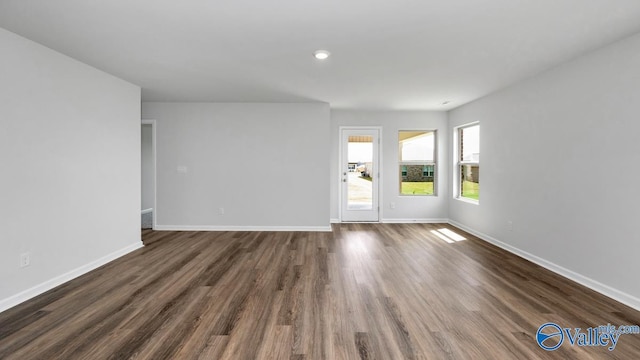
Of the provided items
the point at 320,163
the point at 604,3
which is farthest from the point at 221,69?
the point at 604,3

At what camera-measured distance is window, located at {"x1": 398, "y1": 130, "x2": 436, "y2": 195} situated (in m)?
6.40

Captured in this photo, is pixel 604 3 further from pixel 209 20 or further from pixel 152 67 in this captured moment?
pixel 152 67

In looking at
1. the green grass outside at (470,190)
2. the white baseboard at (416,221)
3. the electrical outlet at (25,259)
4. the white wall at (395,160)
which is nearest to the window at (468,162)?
the green grass outside at (470,190)

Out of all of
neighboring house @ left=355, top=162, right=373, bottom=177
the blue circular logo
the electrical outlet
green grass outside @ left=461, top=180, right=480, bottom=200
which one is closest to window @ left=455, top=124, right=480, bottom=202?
green grass outside @ left=461, top=180, right=480, bottom=200

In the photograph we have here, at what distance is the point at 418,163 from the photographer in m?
6.39

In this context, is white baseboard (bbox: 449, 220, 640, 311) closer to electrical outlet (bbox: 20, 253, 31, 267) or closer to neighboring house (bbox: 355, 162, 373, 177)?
neighboring house (bbox: 355, 162, 373, 177)

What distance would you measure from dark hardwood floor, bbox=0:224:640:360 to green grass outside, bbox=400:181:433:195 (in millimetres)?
2469

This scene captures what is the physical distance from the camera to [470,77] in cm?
382

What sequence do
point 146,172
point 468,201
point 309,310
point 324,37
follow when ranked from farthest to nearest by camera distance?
point 146,172
point 468,201
point 324,37
point 309,310

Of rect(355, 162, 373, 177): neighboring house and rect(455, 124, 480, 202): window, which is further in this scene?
rect(355, 162, 373, 177): neighboring house

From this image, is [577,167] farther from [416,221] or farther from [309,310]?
[416,221]

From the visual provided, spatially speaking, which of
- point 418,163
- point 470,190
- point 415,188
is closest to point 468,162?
point 470,190

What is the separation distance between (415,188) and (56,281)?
5974 mm

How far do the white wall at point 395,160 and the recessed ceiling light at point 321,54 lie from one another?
3136 mm
